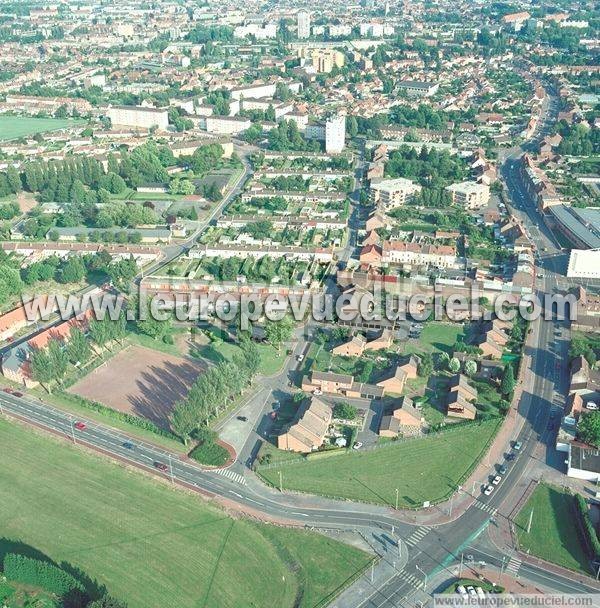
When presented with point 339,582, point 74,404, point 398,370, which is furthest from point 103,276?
point 339,582

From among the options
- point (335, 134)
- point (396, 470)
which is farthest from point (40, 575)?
point (335, 134)

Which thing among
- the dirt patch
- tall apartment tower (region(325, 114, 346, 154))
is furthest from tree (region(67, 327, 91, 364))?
tall apartment tower (region(325, 114, 346, 154))

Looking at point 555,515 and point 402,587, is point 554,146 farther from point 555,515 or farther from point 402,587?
point 402,587

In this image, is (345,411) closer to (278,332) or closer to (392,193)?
(278,332)

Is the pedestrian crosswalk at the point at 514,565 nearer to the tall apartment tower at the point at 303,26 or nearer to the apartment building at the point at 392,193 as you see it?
the apartment building at the point at 392,193

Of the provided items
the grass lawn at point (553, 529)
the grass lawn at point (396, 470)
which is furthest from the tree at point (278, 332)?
the grass lawn at point (553, 529)

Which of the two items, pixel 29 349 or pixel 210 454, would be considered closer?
pixel 210 454

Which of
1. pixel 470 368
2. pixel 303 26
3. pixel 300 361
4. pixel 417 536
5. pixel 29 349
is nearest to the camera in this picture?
pixel 417 536
